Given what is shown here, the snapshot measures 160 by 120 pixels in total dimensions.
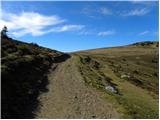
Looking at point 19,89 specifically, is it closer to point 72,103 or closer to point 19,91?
point 19,91

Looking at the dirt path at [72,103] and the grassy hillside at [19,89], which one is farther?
the dirt path at [72,103]

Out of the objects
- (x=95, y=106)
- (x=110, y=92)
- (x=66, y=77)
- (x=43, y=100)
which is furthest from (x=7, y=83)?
(x=66, y=77)

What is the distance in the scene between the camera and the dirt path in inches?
993

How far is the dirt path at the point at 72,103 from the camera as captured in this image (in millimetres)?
25227

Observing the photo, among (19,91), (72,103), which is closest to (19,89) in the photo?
(19,91)

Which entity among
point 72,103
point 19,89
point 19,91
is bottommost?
point 72,103

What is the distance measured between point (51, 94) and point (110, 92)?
7.34 metres

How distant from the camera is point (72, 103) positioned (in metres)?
28.6

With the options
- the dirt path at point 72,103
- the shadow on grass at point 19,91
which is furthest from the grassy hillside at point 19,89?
the dirt path at point 72,103

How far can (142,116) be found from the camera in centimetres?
2636

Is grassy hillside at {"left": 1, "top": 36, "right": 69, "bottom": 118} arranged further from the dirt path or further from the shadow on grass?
the dirt path

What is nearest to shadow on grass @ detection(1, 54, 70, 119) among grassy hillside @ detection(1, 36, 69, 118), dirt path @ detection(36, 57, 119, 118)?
grassy hillside @ detection(1, 36, 69, 118)

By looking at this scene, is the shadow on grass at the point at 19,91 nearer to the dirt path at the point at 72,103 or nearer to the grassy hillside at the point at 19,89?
the grassy hillside at the point at 19,89

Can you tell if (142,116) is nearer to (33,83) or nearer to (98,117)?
(98,117)
